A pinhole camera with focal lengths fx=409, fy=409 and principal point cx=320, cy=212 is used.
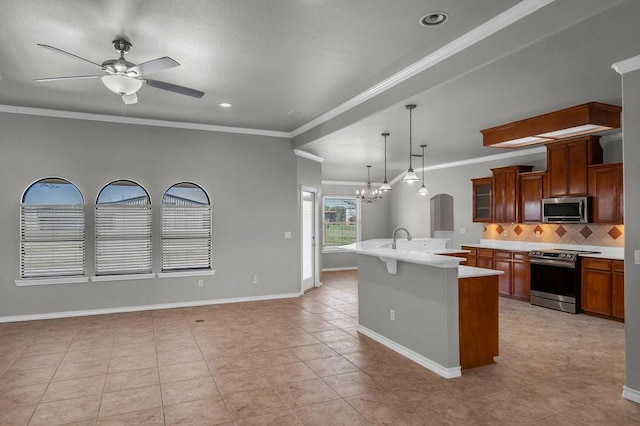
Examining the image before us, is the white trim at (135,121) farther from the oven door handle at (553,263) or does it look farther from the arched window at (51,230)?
the oven door handle at (553,263)

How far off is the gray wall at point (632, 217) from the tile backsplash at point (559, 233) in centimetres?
353

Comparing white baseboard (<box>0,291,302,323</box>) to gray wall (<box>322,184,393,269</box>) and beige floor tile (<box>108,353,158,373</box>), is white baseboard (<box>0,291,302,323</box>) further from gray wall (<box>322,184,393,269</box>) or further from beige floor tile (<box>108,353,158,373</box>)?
gray wall (<box>322,184,393,269</box>)

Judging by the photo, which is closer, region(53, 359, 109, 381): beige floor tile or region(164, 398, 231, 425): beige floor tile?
region(164, 398, 231, 425): beige floor tile

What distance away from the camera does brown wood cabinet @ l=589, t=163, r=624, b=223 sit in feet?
18.7

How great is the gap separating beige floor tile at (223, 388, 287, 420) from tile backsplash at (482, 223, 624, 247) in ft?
18.5

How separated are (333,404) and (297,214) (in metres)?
4.54

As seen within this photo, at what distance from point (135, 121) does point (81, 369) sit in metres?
3.78

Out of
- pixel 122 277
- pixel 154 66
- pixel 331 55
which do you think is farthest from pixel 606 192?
pixel 122 277

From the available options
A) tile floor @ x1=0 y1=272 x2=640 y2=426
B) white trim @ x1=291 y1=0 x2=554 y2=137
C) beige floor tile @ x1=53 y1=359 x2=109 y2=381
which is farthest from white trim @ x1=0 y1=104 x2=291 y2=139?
beige floor tile @ x1=53 y1=359 x2=109 y2=381

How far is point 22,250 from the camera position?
18.7ft

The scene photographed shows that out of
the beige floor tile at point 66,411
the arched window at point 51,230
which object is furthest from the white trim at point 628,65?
the arched window at point 51,230

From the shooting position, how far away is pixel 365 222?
437 inches

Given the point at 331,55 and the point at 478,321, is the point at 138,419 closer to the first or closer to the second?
the point at 478,321

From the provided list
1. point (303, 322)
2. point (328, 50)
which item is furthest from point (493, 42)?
point (303, 322)
